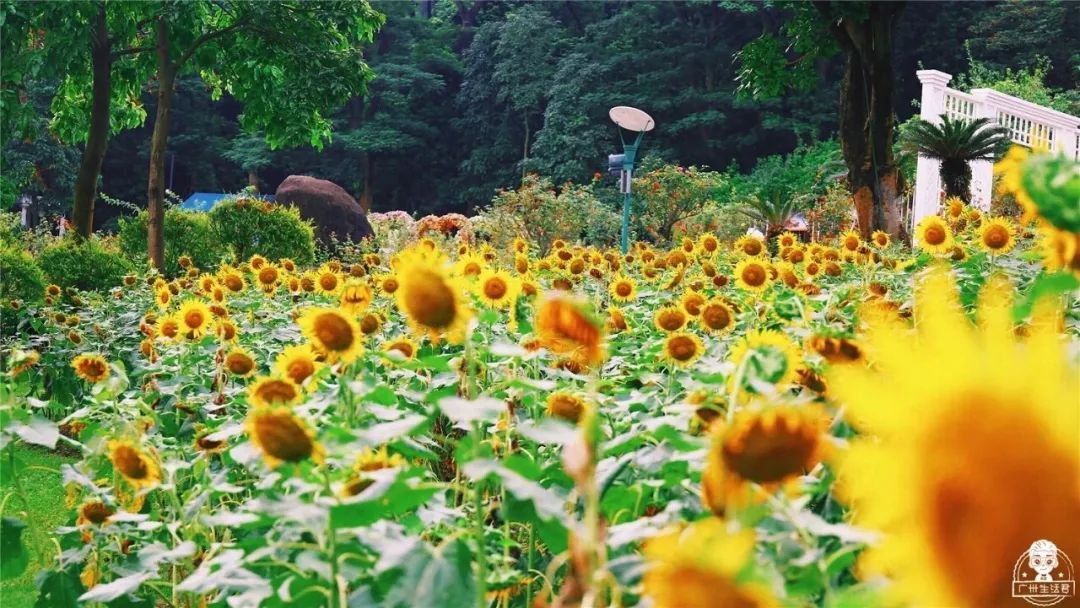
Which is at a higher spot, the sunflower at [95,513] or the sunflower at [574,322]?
the sunflower at [574,322]

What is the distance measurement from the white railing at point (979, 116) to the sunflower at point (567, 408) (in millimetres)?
12665

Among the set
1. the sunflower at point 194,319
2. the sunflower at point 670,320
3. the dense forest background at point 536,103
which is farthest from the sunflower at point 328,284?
the dense forest background at point 536,103

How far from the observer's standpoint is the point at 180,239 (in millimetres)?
11188

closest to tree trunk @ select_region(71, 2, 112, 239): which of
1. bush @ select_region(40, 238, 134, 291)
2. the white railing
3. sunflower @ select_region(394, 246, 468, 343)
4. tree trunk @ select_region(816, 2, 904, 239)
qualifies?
bush @ select_region(40, 238, 134, 291)

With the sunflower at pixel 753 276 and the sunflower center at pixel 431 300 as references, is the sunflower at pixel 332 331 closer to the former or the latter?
the sunflower center at pixel 431 300

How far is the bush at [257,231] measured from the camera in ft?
35.6

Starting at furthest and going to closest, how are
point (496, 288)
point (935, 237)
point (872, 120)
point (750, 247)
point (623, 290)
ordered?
point (872, 120) → point (750, 247) → point (623, 290) → point (935, 237) → point (496, 288)

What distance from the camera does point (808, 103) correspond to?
28.6 metres

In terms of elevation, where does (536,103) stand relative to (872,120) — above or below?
above

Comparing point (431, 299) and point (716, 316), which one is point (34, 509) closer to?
point (716, 316)

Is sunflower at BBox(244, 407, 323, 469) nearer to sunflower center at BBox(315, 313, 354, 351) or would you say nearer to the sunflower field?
the sunflower field

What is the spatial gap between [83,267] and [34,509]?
3.84 m

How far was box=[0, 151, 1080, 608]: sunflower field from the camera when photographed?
0.28m

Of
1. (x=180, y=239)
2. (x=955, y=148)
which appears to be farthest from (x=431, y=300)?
(x=955, y=148)
